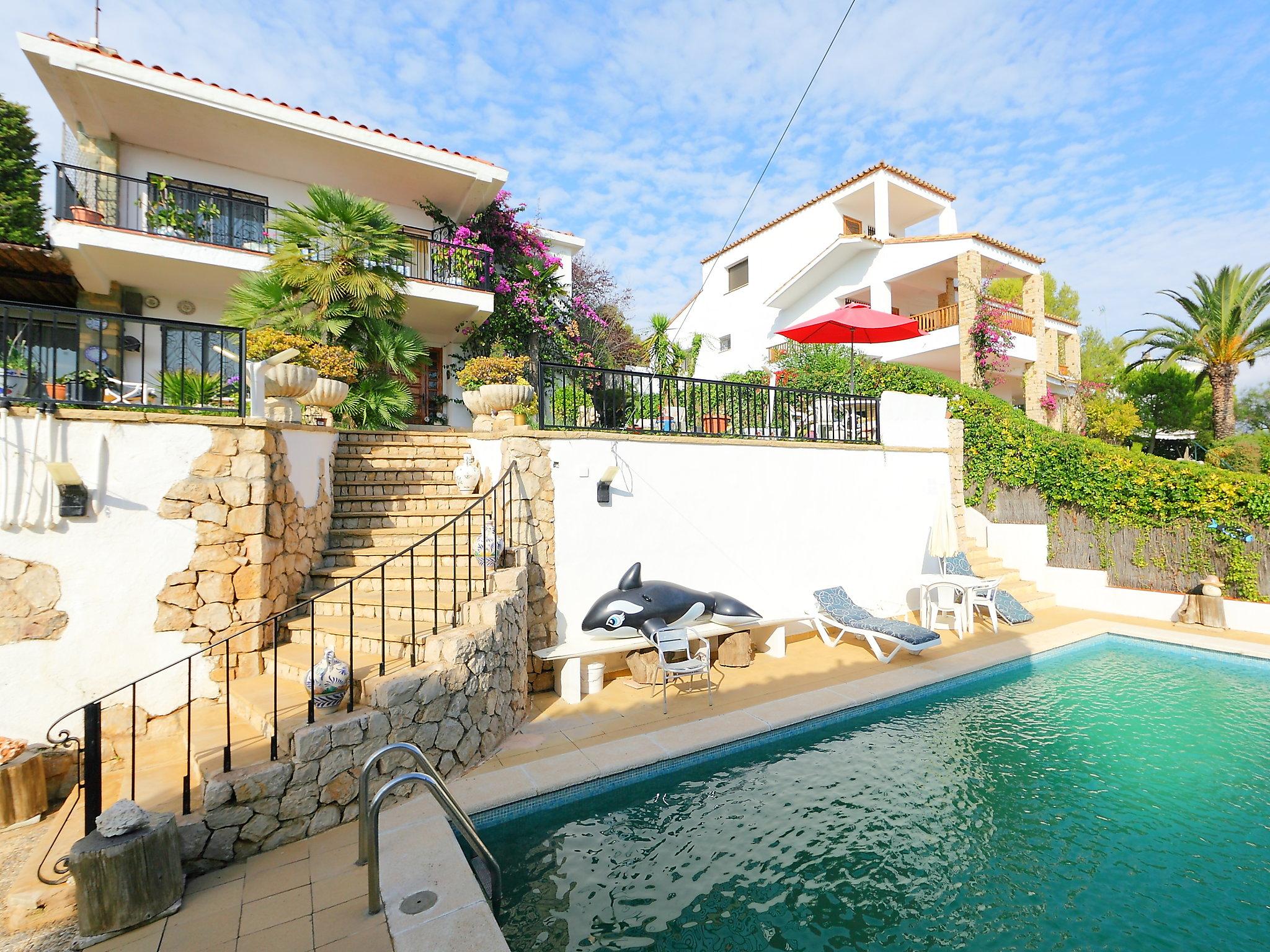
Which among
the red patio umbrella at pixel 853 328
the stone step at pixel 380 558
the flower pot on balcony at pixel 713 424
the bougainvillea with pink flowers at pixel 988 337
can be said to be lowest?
the stone step at pixel 380 558

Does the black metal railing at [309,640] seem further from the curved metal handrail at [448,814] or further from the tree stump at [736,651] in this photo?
the tree stump at [736,651]

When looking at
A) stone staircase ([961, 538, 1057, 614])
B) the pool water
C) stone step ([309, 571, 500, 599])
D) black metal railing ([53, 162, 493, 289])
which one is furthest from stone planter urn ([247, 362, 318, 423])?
stone staircase ([961, 538, 1057, 614])

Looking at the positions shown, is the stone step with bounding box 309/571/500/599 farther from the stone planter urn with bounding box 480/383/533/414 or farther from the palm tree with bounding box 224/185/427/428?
the palm tree with bounding box 224/185/427/428

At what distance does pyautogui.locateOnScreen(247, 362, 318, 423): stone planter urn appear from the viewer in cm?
666

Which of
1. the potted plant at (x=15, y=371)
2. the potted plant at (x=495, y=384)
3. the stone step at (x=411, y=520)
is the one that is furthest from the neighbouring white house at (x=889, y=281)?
the potted plant at (x=15, y=371)

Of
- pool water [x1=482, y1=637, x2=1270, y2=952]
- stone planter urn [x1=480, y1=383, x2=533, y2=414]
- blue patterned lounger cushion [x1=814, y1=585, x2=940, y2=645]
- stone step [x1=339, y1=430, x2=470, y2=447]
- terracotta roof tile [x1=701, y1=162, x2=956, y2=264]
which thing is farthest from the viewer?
terracotta roof tile [x1=701, y1=162, x2=956, y2=264]

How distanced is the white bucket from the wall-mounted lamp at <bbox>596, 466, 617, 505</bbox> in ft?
7.06

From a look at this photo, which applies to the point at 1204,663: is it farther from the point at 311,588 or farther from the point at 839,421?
the point at 311,588

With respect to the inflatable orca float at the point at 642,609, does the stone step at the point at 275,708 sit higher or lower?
lower

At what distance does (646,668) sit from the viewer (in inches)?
298

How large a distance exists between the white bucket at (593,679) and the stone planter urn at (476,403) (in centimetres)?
412

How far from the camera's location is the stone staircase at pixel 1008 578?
11883mm

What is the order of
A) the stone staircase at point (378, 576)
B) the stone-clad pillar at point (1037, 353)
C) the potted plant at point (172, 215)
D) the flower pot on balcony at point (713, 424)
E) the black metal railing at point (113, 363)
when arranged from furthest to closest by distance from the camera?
the stone-clad pillar at point (1037, 353) < the potted plant at point (172, 215) < the flower pot on balcony at point (713, 424) < the black metal railing at point (113, 363) < the stone staircase at point (378, 576)

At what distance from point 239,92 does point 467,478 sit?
9566 mm
